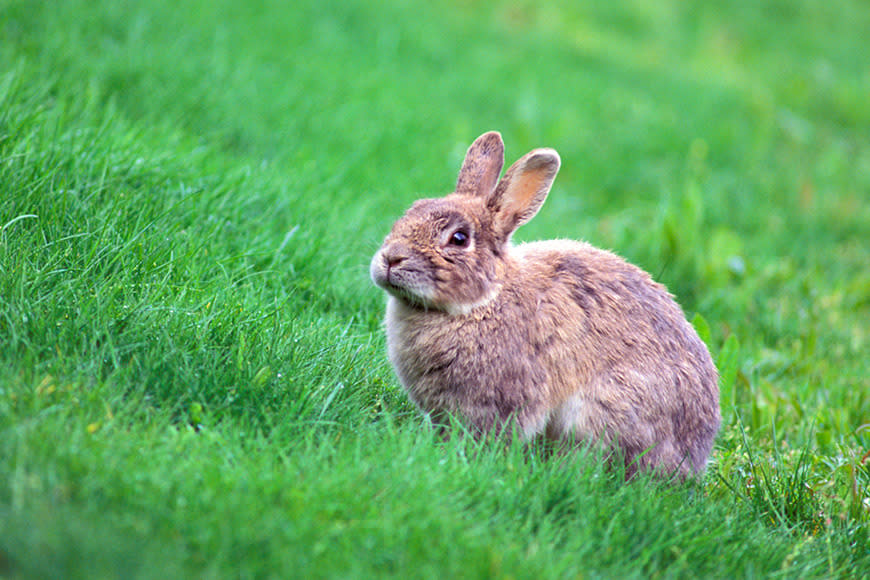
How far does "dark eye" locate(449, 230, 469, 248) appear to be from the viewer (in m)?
4.12

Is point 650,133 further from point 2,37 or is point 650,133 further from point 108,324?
point 108,324

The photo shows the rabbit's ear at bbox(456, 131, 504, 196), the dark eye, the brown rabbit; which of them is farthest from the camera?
the rabbit's ear at bbox(456, 131, 504, 196)

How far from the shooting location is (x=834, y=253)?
8055 mm

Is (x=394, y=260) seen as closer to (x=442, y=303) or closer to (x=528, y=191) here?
(x=442, y=303)

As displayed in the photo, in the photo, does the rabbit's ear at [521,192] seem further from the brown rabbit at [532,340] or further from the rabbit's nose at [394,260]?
the rabbit's nose at [394,260]

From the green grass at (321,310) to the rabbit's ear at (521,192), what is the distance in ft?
3.24

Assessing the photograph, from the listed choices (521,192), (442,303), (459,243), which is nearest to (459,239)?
(459,243)

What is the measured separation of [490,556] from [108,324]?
1831 millimetres

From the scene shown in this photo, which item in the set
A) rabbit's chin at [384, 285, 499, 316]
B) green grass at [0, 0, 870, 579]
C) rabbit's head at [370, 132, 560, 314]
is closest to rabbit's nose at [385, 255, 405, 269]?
Answer: rabbit's head at [370, 132, 560, 314]

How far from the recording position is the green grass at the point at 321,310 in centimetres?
277

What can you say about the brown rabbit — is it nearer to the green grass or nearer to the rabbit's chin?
the rabbit's chin

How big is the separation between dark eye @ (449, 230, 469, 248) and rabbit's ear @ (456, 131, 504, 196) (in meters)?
0.46

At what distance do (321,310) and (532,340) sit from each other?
51.7 inches

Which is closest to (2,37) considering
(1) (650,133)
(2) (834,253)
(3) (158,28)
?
(3) (158,28)
